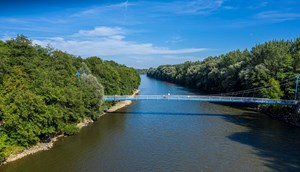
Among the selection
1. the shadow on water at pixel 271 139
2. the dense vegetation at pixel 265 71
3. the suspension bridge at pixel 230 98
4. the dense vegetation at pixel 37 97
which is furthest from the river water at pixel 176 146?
the dense vegetation at pixel 265 71

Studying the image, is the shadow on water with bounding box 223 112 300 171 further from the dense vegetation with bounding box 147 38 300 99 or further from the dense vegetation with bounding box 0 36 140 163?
the dense vegetation with bounding box 0 36 140 163

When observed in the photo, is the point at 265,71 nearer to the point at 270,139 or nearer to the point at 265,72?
the point at 265,72

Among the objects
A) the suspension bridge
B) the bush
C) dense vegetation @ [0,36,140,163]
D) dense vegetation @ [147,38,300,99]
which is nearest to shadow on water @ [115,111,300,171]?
the suspension bridge

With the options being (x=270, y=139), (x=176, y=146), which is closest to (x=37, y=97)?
(x=176, y=146)

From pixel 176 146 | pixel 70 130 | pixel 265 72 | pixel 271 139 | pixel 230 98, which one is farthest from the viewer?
pixel 265 72

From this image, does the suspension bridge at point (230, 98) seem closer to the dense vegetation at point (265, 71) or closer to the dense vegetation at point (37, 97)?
the dense vegetation at point (265, 71)

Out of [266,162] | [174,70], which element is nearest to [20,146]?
[266,162]

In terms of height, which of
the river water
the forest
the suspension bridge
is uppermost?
the forest
